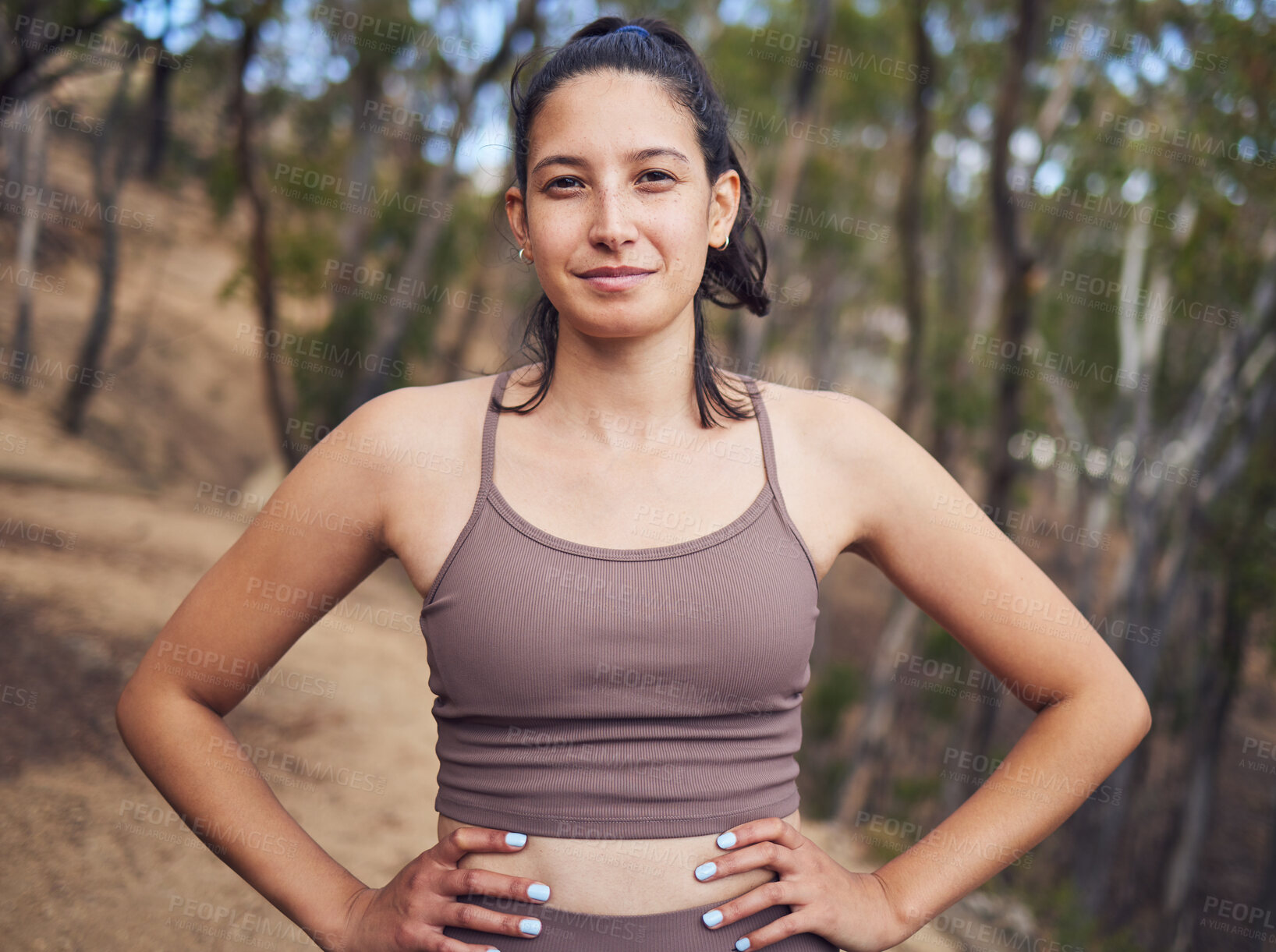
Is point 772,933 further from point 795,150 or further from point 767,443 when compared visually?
point 795,150

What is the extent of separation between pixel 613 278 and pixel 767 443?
36cm

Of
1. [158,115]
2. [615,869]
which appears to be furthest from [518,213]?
[158,115]

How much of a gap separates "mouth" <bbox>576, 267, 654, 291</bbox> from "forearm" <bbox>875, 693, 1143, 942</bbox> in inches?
39.2

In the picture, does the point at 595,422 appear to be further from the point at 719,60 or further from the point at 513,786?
the point at 719,60

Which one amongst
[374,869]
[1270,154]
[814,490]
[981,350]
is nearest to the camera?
[814,490]

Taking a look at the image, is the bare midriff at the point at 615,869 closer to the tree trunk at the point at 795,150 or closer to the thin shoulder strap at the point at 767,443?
the thin shoulder strap at the point at 767,443

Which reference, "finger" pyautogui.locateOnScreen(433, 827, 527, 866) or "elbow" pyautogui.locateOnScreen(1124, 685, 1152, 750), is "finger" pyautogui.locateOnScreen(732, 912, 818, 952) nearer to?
"finger" pyautogui.locateOnScreen(433, 827, 527, 866)

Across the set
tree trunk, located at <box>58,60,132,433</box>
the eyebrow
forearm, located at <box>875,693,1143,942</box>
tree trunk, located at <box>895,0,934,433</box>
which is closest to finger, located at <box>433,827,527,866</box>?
forearm, located at <box>875,693,1143,942</box>

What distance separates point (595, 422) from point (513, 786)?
0.58 metres

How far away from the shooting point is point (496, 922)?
1445 mm

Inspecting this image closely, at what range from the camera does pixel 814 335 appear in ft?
65.6

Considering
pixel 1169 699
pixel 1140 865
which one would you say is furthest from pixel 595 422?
pixel 1140 865

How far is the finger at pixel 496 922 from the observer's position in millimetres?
1442

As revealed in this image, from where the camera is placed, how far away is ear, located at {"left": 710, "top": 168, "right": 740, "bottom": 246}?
68.7 inches
